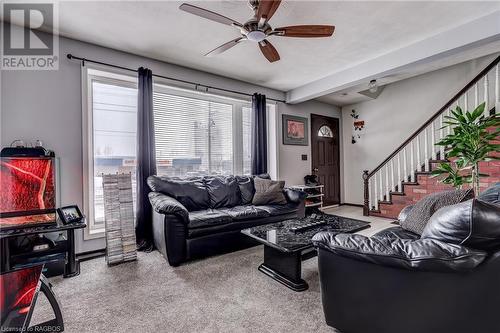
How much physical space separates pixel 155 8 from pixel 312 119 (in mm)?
4077

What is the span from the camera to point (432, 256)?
1081 mm

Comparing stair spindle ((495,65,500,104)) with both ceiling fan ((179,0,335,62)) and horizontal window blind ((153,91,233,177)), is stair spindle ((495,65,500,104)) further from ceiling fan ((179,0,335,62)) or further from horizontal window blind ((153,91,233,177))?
horizontal window blind ((153,91,233,177))

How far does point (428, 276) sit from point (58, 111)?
12.1 feet

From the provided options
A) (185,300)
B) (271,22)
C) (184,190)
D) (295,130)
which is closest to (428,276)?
(185,300)

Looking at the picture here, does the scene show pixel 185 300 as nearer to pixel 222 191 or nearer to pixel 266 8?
pixel 222 191

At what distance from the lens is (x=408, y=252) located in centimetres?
116

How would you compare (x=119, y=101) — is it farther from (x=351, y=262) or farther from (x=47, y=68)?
(x=351, y=262)

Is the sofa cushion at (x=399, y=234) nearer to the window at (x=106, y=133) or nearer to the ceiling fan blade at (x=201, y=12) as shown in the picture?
the ceiling fan blade at (x=201, y=12)

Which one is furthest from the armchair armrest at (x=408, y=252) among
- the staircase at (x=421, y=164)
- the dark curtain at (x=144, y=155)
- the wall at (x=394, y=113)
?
the wall at (x=394, y=113)

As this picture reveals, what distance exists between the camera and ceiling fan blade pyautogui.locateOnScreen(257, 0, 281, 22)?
1777 millimetres

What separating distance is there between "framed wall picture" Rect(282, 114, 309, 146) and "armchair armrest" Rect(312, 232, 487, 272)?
12.6 feet

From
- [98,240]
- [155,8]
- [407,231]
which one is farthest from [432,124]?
[98,240]

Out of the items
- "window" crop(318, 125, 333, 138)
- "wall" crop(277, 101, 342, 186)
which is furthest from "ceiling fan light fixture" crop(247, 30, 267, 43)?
"window" crop(318, 125, 333, 138)

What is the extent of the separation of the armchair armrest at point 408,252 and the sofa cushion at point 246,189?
241 centimetres
